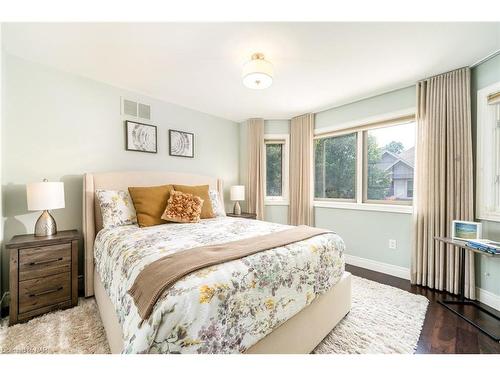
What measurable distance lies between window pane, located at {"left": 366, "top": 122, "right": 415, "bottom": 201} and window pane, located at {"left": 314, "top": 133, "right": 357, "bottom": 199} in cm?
24

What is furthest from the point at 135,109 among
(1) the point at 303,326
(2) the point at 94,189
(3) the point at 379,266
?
(3) the point at 379,266

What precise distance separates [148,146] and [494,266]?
13.2 feet

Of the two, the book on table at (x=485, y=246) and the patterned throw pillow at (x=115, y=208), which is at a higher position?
the patterned throw pillow at (x=115, y=208)

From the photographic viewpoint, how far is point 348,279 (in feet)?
6.18

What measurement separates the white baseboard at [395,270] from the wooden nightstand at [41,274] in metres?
3.38

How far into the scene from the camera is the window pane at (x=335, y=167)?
10.9 ft

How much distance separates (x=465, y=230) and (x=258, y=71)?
247cm

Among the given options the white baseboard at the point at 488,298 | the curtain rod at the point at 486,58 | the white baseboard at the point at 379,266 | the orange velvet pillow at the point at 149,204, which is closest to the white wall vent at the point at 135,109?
the orange velvet pillow at the point at 149,204

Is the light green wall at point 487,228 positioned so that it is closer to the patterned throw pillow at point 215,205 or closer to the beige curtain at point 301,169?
the beige curtain at point 301,169

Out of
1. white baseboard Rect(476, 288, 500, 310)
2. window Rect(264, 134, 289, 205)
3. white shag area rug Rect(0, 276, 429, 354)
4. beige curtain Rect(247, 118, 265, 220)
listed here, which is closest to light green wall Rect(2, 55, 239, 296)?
white shag area rug Rect(0, 276, 429, 354)

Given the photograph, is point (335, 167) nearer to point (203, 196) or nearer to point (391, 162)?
point (391, 162)

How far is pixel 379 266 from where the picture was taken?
294cm
